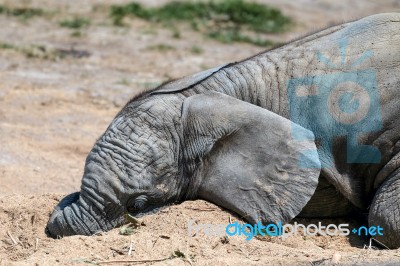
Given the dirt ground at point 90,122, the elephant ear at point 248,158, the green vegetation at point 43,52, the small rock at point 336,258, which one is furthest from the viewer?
the green vegetation at point 43,52

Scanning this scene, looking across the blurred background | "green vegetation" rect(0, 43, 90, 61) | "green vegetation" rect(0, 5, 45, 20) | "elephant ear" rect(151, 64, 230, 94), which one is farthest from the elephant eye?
"green vegetation" rect(0, 5, 45, 20)

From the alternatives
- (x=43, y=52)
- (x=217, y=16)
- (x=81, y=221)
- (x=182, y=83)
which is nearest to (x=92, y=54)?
(x=43, y=52)

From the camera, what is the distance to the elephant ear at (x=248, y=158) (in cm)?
612

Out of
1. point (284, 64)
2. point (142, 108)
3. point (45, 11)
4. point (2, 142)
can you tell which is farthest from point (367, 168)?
point (45, 11)

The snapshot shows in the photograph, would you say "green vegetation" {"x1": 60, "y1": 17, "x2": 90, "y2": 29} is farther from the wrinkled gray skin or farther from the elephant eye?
the elephant eye

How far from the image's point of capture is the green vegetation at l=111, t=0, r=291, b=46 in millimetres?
14961

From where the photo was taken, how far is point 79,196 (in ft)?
20.5

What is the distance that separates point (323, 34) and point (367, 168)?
1075 millimetres

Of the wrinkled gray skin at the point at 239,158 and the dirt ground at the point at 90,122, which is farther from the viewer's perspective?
the wrinkled gray skin at the point at 239,158

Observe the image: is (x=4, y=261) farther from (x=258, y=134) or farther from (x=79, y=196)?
(x=258, y=134)

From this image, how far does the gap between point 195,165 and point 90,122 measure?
3.94 metres

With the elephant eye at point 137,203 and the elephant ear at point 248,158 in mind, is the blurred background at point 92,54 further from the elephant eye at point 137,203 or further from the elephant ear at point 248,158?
the elephant eye at point 137,203

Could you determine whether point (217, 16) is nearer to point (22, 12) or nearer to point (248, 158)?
point (22, 12)

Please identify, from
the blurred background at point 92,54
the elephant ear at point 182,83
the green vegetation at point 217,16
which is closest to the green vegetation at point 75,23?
the blurred background at point 92,54
